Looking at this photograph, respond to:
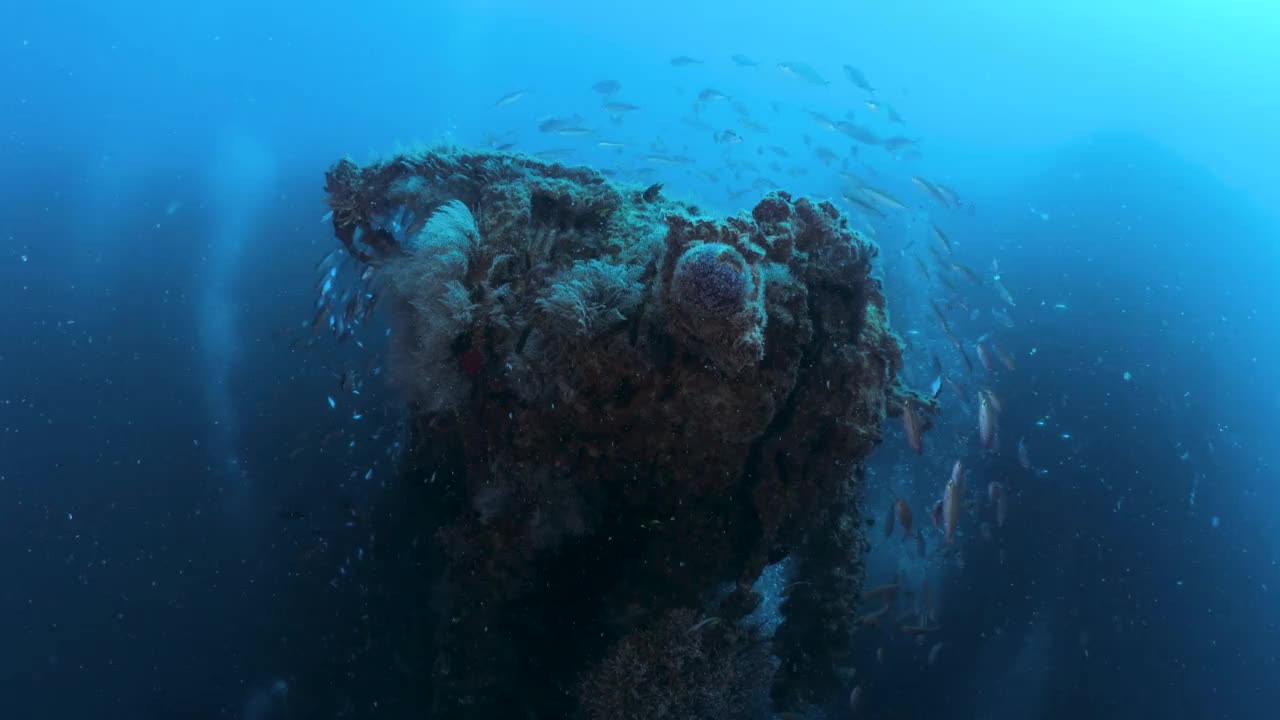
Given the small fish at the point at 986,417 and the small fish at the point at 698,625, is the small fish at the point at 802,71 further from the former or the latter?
the small fish at the point at 698,625

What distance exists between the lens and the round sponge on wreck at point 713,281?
378cm

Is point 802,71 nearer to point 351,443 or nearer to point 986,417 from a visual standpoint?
point 986,417

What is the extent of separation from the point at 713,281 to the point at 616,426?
1352 millimetres

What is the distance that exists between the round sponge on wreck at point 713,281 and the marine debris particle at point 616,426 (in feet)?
0.13

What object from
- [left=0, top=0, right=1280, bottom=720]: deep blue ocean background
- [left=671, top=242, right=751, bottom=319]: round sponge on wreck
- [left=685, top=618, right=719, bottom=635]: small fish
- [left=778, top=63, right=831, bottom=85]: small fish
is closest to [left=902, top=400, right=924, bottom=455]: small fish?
[left=685, top=618, right=719, bottom=635]: small fish

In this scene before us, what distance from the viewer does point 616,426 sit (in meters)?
4.45

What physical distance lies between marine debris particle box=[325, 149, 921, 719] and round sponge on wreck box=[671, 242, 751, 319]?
0.13ft

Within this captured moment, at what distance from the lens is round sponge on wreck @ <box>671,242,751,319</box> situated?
3.78m

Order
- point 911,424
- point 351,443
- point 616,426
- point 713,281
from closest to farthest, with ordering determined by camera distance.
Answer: point 713,281 < point 616,426 < point 911,424 < point 351,443

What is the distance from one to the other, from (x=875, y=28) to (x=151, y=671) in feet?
306

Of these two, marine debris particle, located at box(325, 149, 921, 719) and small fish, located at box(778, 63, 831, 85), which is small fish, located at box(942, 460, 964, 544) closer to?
marine debris particle, located at box(325, 149, 921, 719)

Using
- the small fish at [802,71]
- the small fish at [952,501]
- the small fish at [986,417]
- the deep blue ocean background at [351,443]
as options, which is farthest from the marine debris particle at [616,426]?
the small fish at [802,71]

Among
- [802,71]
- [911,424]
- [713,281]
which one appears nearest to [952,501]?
[911,424]

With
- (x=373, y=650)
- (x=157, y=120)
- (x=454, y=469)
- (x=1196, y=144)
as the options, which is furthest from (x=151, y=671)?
(x=1196, y=144)
